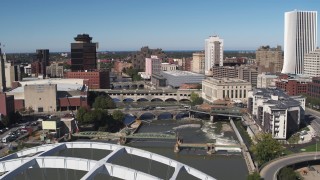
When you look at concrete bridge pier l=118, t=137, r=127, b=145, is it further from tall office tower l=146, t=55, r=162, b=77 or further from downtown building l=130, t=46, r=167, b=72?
→ downtown building l=130, t=46, r=167, b=72

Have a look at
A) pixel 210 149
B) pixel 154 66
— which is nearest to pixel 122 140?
pixel 210 149

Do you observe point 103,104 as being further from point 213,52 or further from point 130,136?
point 213,52

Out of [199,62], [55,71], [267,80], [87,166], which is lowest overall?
[87,166]

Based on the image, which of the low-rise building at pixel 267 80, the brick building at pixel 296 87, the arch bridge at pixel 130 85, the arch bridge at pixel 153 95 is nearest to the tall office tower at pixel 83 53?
the arch bridge at pixel 130 85

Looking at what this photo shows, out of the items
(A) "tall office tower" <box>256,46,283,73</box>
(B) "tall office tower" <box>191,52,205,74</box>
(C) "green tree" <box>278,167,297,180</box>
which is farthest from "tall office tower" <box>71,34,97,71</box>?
(C) "green tree" <box>278,167,297,180</box>

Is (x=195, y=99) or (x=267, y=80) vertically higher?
(x=267, y=80)

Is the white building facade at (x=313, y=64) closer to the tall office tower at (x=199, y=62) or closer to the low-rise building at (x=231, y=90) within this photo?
the low-rise building at (x=231, y=90)
